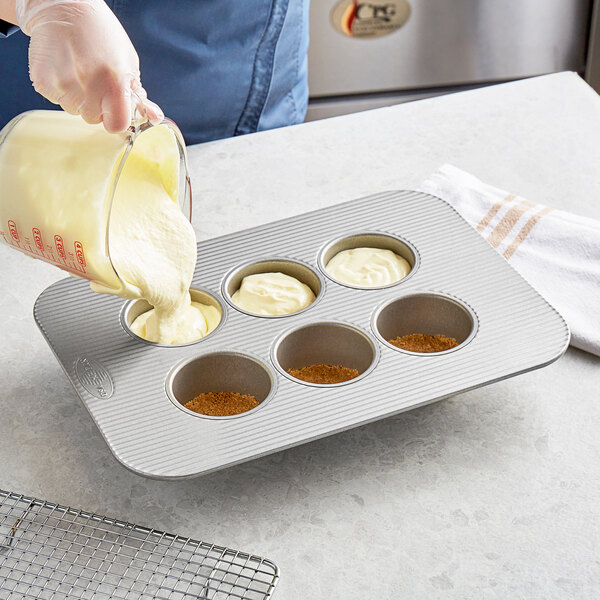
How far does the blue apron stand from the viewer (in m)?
1.41

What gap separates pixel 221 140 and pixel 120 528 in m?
0.90

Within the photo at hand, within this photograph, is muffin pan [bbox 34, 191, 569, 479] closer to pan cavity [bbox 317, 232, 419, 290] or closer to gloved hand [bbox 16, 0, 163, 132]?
pan cavity [bbox 317, 232, 419, 290]

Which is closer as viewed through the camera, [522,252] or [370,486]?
[370,486]

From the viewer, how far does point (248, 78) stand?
1543mm

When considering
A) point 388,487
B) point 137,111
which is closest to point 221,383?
point 388,487

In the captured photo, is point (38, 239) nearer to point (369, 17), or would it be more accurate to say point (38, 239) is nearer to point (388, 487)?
point (388, 487)

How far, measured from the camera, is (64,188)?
2.73ft

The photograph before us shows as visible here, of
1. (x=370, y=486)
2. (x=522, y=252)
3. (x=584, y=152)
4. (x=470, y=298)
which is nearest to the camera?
(x=370, y=486)

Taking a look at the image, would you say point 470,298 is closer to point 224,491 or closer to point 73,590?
point 224,491

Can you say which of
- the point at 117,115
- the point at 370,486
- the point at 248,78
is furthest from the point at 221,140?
the point at 370,486

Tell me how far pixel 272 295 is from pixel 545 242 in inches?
17.8

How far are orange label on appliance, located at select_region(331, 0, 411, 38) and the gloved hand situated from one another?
1560 mm

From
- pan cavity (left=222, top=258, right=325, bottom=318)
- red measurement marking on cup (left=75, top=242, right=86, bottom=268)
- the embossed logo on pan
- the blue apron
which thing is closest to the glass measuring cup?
red measurement marking on cup (left=75, top=242, right=86, bottom=268)

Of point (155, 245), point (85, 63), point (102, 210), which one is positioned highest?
point (85, 63)
